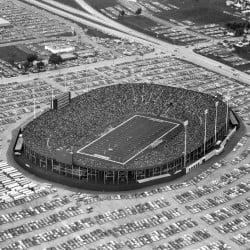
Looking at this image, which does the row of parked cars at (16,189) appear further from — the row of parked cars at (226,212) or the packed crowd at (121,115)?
the row of parked cars at (226,212)

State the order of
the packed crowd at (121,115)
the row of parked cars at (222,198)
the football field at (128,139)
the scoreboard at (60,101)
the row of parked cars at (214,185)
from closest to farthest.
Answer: the row of parked cars at (222,198) < the row of parked cars at (214,185) < the football field at (128,139) < the packed crowd at (121,115) < the scoreboard at (60,101)

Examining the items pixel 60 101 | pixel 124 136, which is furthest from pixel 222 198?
pixel 60 101

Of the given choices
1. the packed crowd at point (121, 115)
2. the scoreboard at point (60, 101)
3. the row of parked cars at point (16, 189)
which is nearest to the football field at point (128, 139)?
the packed crowd at point (121, 115)

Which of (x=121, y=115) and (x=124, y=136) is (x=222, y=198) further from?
(x=121, y=115)

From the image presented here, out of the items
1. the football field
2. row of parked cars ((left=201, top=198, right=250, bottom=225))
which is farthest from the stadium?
row of parked cars ((left=201, top=198, right=250, bottom=225))

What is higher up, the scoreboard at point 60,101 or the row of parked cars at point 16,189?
the scoreboard at point 60,101

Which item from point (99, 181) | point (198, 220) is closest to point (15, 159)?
point (99, 181)

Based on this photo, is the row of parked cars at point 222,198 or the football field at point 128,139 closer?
the row of parked cars at point 222,198
